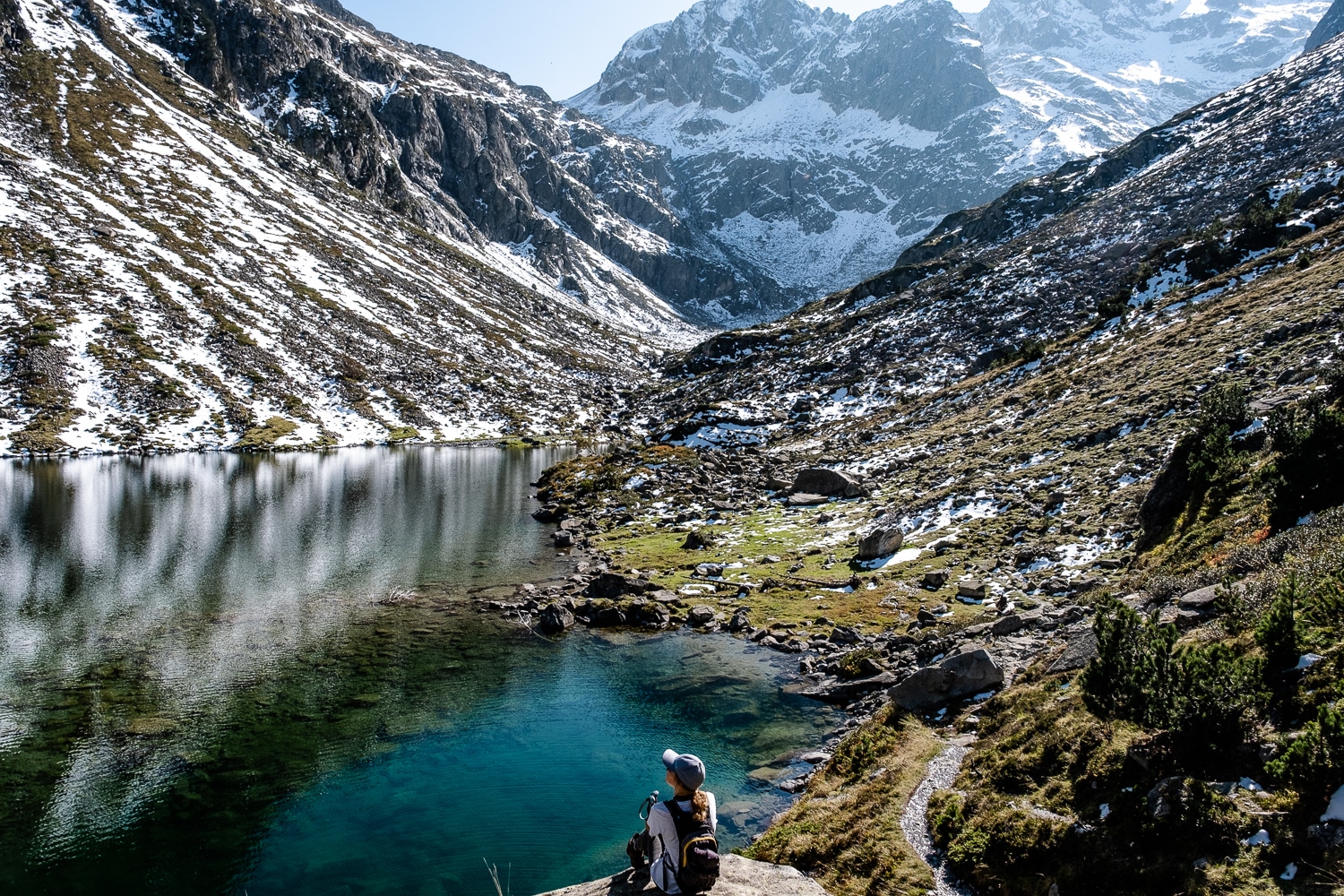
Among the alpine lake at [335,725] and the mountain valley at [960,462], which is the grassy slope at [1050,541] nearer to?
the mountain valley at [960,462]

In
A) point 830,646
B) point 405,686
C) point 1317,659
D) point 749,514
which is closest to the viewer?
point 1317,659

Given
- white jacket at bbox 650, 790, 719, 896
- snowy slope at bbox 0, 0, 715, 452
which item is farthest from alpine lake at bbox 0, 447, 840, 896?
snowy slope at bbox 0, 0, 715, 452

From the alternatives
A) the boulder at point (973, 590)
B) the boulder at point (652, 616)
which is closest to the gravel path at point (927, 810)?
the boulder at point (973, 590)

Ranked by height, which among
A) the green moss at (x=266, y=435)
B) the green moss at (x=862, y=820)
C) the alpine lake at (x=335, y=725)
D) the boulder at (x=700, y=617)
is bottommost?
the green moss at (x=266, y=435)

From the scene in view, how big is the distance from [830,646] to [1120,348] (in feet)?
153

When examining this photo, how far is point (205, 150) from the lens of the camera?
197 metres

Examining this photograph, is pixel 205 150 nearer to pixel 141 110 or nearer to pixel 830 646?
pixel 141 110

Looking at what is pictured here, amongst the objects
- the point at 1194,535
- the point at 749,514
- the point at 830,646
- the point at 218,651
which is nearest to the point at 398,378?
the point at 749,514

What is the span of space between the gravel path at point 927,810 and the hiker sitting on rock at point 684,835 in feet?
15.4

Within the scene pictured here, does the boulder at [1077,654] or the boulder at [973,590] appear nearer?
the boulder at [1077,654]

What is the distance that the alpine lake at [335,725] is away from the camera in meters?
17.1

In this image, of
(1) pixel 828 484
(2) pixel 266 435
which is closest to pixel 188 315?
(2) pixel 266 435

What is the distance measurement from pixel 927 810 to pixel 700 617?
66.9 feet

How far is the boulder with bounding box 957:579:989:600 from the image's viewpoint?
29217 millimetres
